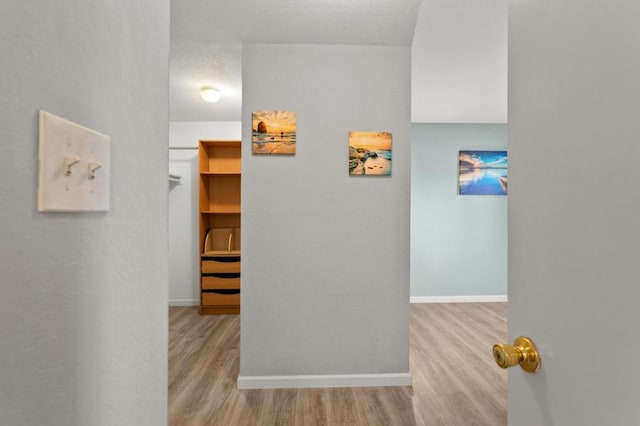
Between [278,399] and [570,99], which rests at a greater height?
[570,99]

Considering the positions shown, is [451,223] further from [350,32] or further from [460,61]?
[350,32]

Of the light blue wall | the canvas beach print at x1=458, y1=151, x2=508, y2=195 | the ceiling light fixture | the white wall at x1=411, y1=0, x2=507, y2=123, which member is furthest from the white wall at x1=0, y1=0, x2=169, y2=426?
the canvas beach print at x1=458, y1=151, x2=508, y2=195

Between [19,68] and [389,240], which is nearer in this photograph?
[19,68]

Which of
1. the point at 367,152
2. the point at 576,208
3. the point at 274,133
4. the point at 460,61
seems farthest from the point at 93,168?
the point at 460,61

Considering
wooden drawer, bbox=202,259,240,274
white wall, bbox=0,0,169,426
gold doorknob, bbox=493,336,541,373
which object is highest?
white wall, bbox=0,0,169,426

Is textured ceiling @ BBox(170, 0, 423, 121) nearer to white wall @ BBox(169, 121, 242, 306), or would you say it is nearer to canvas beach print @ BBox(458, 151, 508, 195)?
white wall @ BBox(169, 121, 242, 306)

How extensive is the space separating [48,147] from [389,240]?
2.34 metres

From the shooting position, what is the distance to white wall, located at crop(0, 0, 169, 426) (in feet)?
1.37

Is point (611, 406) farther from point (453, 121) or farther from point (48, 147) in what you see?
point (453, 121)

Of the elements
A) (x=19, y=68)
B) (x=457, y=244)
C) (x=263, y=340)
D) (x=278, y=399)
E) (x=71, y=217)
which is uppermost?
(x=19, y=68)

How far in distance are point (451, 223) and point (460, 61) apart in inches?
97.3

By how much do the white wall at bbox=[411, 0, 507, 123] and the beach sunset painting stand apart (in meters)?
1.19

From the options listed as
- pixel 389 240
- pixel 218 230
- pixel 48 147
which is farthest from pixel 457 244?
pixel 48 147

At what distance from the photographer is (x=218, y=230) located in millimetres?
4938
